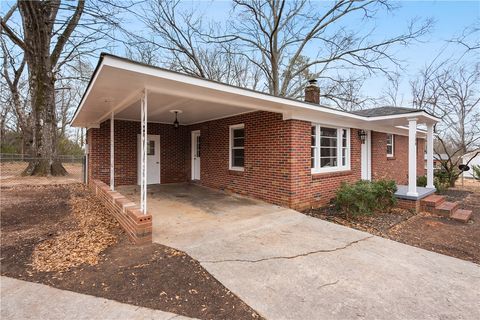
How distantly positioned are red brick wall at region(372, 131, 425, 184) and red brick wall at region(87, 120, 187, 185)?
7485 millimetres

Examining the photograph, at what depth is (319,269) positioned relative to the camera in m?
3.10

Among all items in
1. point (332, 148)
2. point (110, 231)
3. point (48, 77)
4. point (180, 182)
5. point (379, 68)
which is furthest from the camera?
point (379, 68)

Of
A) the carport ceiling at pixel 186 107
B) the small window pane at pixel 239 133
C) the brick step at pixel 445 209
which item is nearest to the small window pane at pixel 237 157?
the small window pane at pixel 239 133

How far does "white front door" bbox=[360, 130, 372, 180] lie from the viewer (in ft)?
28.9

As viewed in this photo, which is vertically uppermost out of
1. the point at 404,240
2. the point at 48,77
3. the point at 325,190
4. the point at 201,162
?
the point at 48,77

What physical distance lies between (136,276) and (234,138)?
555 cm

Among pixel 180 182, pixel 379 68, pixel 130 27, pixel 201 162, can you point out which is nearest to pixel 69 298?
pixel 201 162

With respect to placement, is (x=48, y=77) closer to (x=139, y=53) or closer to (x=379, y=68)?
(x=139, y=53)

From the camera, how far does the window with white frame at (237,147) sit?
763cm

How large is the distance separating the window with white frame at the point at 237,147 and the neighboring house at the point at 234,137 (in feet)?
0.10

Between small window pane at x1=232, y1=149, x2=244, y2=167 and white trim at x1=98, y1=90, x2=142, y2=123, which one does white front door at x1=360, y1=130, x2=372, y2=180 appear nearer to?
small window pane at x1=232, y1=149, x2=244, y2=167

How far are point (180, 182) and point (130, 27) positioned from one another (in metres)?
6.45

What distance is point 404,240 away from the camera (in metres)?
4.39

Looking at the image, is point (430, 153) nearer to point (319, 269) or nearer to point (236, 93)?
point (236, 93)
